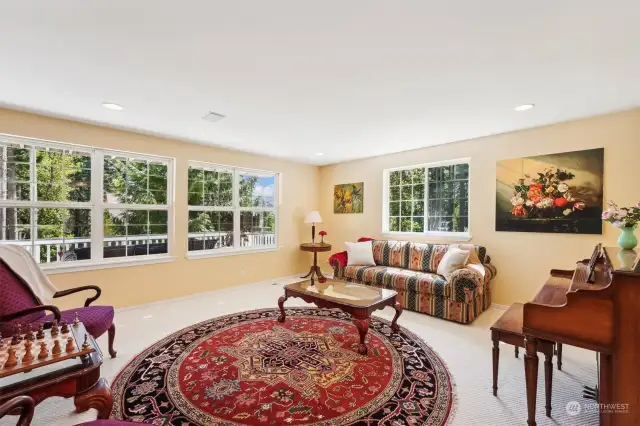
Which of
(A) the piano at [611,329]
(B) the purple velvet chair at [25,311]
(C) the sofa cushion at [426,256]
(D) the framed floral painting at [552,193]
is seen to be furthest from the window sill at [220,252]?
(A) the piano at [611,329]

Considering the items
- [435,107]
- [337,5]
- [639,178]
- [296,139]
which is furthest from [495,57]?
[296,139]

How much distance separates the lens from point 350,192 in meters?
5.65

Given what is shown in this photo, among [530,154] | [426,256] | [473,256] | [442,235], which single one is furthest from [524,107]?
[426,256]

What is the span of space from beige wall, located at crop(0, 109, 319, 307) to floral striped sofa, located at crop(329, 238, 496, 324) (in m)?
1.41

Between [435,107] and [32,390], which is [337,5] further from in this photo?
[32,390]

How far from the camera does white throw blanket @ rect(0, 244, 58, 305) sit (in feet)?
7.52

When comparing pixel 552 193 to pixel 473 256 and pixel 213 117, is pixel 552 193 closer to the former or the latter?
pixel 473 256

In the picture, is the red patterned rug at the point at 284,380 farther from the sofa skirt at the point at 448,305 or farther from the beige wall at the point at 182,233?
the beige wall at the point at 182,233

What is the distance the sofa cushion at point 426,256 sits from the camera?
13.3 ft

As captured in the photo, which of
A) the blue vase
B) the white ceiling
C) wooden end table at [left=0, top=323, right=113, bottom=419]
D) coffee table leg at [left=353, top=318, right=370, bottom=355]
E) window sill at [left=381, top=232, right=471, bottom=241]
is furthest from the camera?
window sill at [left=381, top=232, right=471, bottom=241]

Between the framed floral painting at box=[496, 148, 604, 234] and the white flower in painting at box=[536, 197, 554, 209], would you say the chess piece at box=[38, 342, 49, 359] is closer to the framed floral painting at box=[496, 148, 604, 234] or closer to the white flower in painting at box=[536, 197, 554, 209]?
the framed floral painting at box=[496, 148, 604, 234]

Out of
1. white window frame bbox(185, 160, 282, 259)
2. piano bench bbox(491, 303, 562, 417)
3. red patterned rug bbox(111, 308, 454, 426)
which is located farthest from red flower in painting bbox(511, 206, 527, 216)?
white window frame bbox(185, 160, 282, 259)

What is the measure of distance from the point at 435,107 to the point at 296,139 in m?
1.99

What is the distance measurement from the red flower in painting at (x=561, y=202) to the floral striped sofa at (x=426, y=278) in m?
0.99
